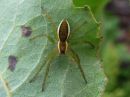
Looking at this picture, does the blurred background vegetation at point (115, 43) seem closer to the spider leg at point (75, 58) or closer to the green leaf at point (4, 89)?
the spider leg at point (75, 58)

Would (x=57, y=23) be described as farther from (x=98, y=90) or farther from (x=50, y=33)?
(x=98, y=90)

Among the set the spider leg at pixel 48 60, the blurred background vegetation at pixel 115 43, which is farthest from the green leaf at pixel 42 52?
the blurred background vegetation at pixel 115 43

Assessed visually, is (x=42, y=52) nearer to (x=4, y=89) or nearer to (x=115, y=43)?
(x=4, y=89)

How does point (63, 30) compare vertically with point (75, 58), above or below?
above

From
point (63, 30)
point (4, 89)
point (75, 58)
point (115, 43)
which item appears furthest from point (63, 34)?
point (115, 43)

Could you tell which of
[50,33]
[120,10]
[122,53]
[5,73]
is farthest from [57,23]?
[120,10]

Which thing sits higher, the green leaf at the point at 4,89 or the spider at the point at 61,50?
the spider at the point at 61,50
